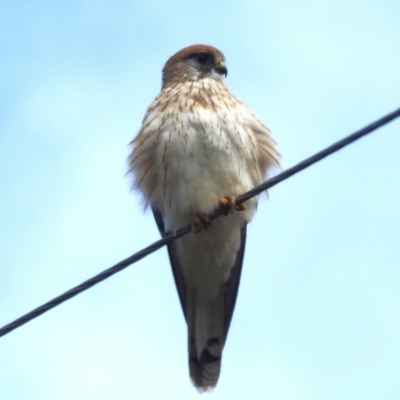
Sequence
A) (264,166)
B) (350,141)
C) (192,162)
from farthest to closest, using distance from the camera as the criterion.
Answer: (264,166) → (192,162) → (350,141)

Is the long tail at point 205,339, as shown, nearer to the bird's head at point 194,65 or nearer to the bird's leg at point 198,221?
the bird's leg at point 198,221

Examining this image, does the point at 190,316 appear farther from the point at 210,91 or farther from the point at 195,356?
the point at 210,91

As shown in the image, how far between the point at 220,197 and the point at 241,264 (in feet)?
2.69

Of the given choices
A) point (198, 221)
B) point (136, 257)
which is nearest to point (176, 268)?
point (198, 221)

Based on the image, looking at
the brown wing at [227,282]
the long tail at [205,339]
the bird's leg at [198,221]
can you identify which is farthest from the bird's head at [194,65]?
the long tail at [205,339]

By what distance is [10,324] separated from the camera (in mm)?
4039

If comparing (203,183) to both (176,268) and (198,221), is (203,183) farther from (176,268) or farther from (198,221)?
(176,268)

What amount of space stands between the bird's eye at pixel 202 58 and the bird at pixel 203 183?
219mm

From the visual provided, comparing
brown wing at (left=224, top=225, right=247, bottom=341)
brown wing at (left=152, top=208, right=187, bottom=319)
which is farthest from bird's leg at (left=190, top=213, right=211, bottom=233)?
A: brown wing at (left=224, top=225, right=247, bottom=341)

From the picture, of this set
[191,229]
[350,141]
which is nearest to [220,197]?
[191,229]

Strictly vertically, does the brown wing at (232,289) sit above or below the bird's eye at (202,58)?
below

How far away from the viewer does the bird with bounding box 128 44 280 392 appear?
574 cm

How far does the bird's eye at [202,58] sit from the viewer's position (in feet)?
23.4

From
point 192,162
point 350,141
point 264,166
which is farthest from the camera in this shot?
point 264,166
